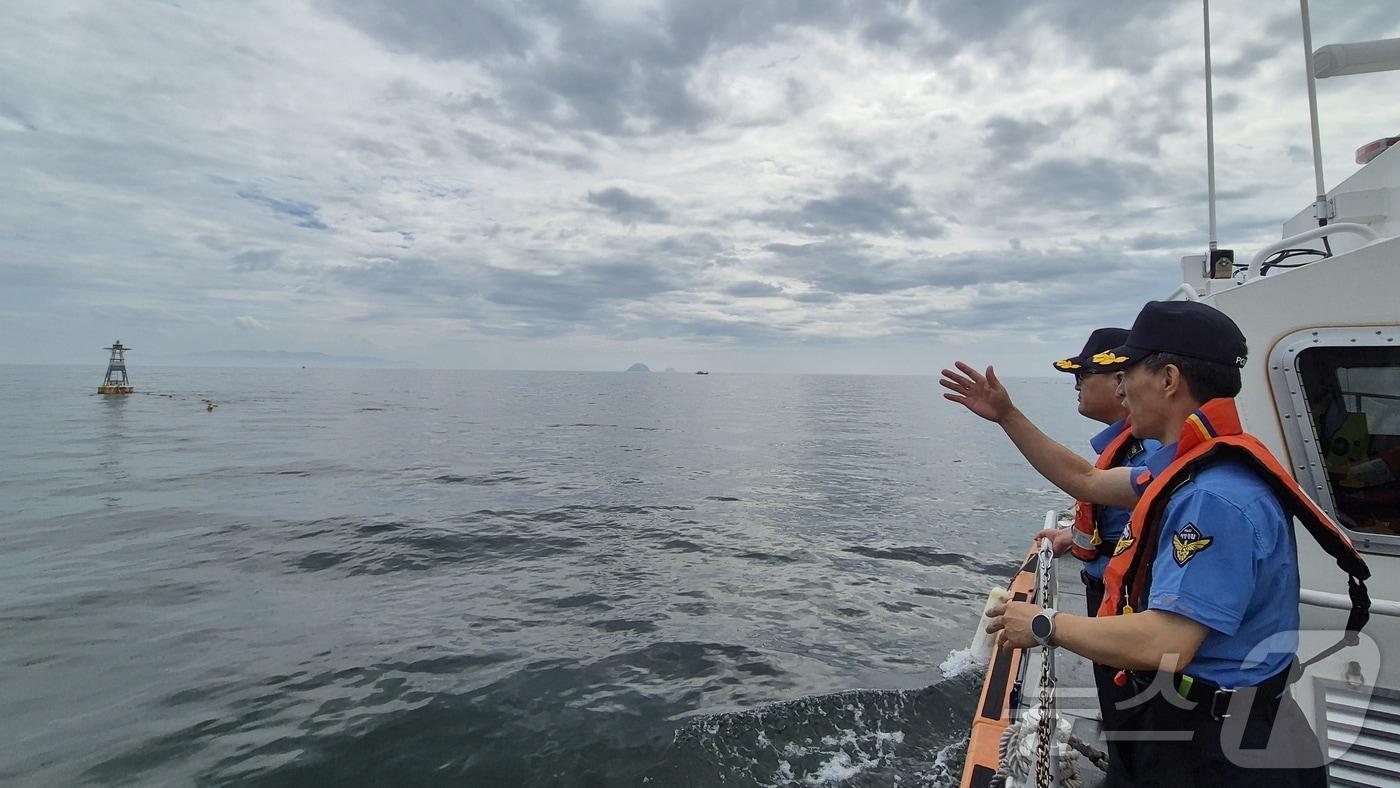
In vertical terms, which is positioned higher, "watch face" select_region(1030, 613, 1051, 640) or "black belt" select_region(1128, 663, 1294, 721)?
"watch face" select_region(1030, 613, 1051, 640)

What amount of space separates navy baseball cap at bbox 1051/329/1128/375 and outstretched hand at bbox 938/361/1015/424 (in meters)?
1.19

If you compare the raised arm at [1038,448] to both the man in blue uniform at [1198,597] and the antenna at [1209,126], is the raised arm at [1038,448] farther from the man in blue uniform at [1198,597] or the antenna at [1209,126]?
the antenna at [1209,126]

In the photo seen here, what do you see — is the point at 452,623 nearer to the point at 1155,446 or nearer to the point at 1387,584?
the point at 1155,446

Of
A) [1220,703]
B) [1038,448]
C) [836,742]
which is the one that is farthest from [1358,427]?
[836,742]

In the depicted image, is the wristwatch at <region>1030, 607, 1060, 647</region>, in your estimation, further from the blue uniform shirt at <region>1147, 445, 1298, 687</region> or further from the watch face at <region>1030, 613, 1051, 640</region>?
the blue uniform shirt at <region>1147, 445, 1298, 687</region>

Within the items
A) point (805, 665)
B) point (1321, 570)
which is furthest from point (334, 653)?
point (1321, 570)

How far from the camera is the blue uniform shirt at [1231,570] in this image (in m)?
1.74

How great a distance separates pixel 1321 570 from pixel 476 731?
6.23 metres

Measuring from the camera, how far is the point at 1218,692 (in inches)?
75.7

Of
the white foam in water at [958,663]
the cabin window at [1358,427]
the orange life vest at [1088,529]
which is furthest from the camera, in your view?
the white foam in water at [958,663]

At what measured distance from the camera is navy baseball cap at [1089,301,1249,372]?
197 cm

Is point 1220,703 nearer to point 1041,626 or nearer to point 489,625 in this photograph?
point 1041,626

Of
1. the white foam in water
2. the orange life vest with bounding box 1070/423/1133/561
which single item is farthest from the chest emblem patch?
the white foam in water

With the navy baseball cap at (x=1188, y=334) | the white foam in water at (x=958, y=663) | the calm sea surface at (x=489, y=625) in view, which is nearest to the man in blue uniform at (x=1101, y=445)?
the navy baseball cap at (x=1188, y=334)
